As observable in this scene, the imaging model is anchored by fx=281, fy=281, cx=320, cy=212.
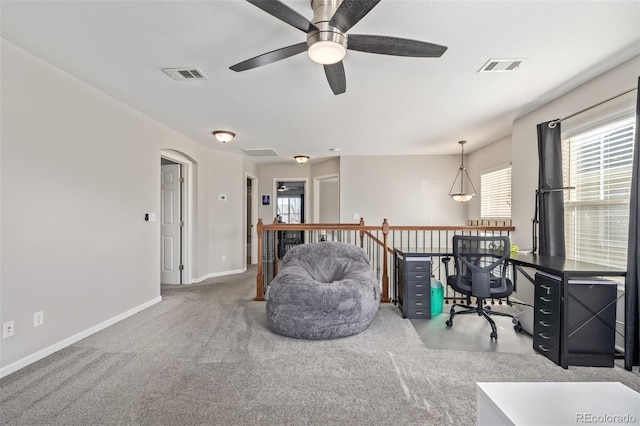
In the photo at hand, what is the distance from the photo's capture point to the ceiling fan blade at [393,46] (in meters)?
1.71

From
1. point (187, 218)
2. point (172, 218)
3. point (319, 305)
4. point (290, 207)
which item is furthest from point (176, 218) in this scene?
point (290, 207)

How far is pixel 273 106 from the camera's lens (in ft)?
11.2

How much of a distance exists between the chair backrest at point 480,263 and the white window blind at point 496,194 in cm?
191

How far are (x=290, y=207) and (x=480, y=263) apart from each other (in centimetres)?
823

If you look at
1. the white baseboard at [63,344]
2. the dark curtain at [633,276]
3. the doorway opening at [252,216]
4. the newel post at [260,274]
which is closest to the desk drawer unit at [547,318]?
the dark curtain at [633,276]

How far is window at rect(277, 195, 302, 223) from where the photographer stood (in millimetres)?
10391

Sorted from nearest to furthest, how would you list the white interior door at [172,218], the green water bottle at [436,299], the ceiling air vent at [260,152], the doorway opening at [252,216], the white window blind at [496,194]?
1. the green water bottle at [436,299]
2. the white window blind at [496,194]
3. the white interior door at [172,218]
4. the ceiling air vent at [260,152]
5. the doorway opening at [252,216]

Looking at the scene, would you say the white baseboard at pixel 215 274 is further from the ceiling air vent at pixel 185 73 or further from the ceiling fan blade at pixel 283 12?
the ceiling fan blade at pixel 283 12

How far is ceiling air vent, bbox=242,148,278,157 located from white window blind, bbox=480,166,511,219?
13.7 ft

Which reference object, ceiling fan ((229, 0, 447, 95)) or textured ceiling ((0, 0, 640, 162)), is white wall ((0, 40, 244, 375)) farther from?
ceiling fan ((229, 0, 447, 95))

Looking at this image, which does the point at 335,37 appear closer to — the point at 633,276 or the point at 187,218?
the point at 633,276

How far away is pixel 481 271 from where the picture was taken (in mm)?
2906

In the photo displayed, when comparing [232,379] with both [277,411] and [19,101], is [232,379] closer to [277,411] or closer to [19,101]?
[277,411]

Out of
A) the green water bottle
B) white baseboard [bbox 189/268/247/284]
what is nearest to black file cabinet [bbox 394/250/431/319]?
the green water bottle
